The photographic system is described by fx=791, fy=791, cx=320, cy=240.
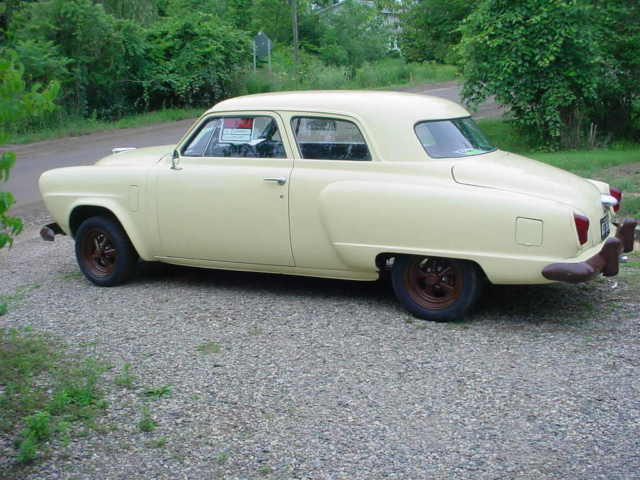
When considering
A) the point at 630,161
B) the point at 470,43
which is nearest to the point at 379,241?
the point at 630,161

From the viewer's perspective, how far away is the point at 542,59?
14984mm

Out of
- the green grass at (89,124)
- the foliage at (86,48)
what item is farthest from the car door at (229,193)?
the foliage at (86,48)

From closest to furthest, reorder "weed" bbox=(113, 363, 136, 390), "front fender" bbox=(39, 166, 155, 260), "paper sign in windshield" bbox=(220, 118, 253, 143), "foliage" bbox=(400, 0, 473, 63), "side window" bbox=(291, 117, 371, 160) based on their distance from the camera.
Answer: "weed" bbox=(113, 363, 136, 390)
"side window" bbox=(291, 117, 371, 160)
"paper sign in windshield" bbox=(220, 118, 253, 143)
"front fender" bbox=(39, 166, 155, 260)
"foliage" bbox=(400, 0, 473, 63)

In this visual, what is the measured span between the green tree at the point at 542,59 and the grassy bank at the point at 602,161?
2.05 feet

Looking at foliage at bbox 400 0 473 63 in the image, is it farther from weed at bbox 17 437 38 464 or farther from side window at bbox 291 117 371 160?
weed at bbox 17 437 38 464

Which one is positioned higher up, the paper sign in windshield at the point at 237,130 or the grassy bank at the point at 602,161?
the paper sign in windshield at the point at 237,130

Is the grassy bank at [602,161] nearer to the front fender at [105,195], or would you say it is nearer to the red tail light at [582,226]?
the red tail light at [582,226]

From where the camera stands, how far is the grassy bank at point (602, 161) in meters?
10.5

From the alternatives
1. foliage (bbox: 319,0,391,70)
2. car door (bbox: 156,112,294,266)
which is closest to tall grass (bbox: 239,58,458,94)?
foliage (bbox: 319,0,391,70)

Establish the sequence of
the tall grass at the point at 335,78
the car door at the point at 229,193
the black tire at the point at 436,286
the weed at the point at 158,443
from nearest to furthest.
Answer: the weed at the point at 158,443 → the black tire at the point at 436,286 → the car door at the point at 229,193 → the tall grass at the point at 335,78

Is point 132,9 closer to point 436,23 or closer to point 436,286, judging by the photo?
point 436,23

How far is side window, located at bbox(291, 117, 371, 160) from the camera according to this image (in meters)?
6.16

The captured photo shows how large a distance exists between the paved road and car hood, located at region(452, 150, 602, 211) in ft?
25.7

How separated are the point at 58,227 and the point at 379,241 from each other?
3.37 meters
